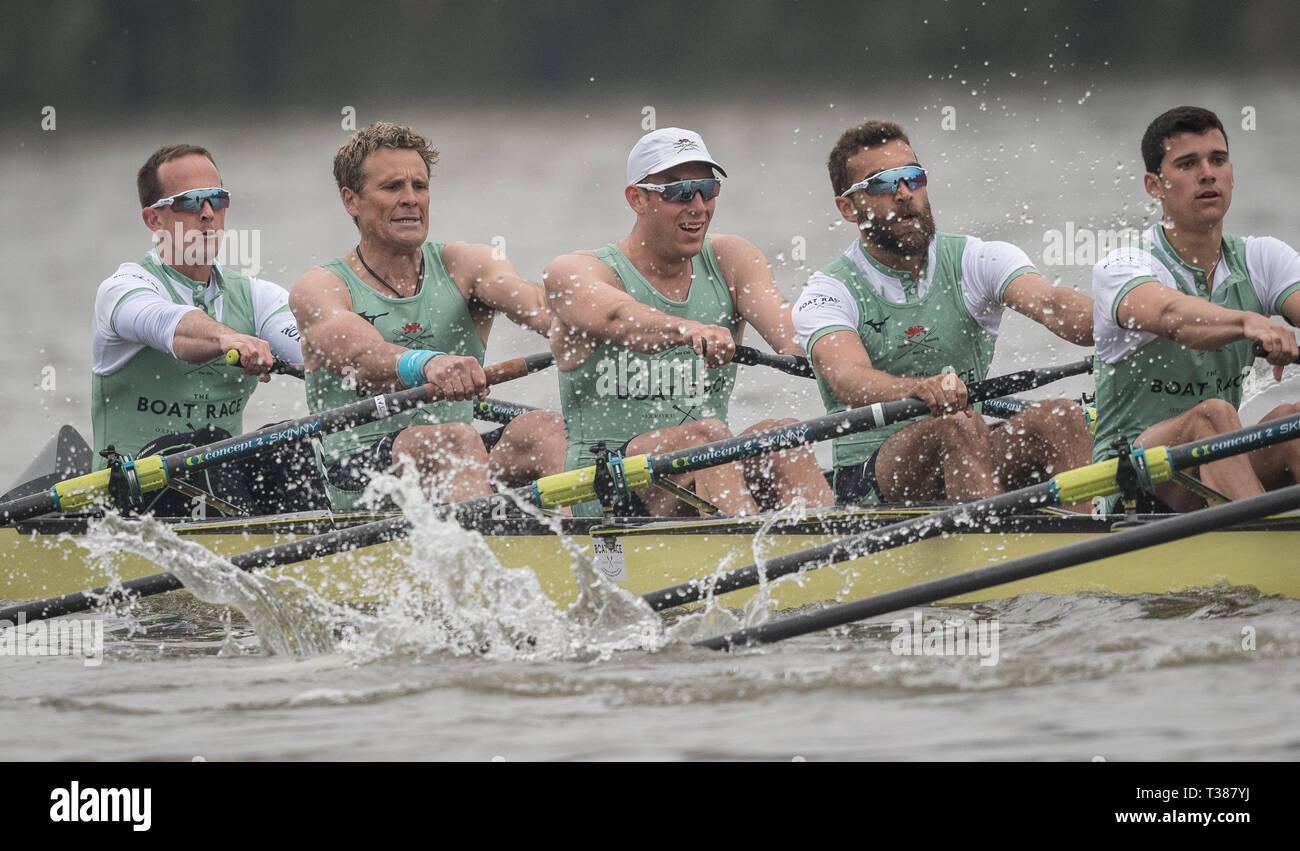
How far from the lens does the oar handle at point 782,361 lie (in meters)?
3.98

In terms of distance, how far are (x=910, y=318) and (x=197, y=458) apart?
1838mm

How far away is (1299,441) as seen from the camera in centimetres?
329

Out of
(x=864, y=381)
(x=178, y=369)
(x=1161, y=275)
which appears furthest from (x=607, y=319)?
(x=178, y=369)

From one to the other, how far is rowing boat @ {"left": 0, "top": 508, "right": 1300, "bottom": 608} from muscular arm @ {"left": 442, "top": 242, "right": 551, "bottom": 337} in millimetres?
697

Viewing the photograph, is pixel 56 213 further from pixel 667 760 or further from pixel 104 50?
pixel 667 760

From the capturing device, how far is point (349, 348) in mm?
4020

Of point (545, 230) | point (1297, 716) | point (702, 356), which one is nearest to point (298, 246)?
point (545, 230)

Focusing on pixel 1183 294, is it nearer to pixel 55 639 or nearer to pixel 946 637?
pixel 946 637

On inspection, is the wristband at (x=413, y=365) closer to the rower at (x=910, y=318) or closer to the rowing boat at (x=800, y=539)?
the rowing boat at (x=800, y=539)

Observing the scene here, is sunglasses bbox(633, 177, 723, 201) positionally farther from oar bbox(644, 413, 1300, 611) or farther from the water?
oar bbox(644, 413, 1300, 611)

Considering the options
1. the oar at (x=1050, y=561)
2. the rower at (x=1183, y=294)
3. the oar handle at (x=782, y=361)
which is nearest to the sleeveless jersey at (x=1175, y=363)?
the rower at (x=1183, y=294)

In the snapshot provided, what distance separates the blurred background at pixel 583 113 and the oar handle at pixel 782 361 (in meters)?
3.62

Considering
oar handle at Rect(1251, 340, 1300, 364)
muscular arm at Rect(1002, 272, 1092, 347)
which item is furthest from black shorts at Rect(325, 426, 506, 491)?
oar handle at Rect(1251, 340, 1300, 364)

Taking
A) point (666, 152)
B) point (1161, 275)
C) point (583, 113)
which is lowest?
point (1161, 275)
